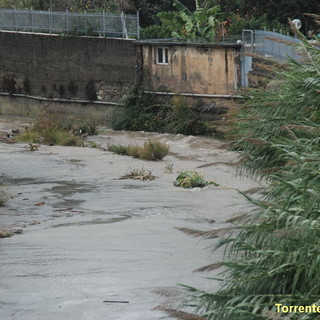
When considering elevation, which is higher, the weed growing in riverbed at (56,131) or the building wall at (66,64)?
the building wall at (66,64)

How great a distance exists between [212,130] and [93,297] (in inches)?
763

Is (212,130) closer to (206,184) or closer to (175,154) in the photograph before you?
(175,154)

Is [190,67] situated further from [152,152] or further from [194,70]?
[152,152]

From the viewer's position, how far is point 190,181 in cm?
2217

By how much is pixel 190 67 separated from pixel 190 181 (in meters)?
11.8

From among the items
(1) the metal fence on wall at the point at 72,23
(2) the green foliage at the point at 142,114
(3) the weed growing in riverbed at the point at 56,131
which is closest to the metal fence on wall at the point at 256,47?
(2) the green foliage at the point at 142,114

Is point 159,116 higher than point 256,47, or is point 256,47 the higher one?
point 256,47

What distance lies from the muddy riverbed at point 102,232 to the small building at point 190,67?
427 cm

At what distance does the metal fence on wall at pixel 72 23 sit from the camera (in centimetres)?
3562

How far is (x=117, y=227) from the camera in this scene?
1692 centimetres

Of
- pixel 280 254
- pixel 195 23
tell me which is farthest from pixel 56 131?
pixel 280 254

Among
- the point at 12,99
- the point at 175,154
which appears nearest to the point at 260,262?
the point at 175,154

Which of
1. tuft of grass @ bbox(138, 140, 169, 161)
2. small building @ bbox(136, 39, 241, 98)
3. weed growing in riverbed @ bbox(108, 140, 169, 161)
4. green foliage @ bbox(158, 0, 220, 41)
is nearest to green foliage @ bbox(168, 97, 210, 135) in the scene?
small building @ bbox(136, 39, 241, 98)

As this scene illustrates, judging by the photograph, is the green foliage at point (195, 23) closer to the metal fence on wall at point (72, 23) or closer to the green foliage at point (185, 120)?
the metal fence on wall at point (72, 23)
